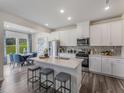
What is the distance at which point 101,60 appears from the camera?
3.87 metres

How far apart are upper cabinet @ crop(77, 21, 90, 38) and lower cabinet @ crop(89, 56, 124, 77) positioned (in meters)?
1.39

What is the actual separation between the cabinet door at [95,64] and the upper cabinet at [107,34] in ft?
2.76

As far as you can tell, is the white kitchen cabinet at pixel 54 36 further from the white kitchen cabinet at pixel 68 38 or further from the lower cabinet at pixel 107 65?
the lower cabinet at pixel 107 65

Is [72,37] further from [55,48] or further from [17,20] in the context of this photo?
[17,20]

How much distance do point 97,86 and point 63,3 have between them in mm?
3177

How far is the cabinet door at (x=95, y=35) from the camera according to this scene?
4.17 metres

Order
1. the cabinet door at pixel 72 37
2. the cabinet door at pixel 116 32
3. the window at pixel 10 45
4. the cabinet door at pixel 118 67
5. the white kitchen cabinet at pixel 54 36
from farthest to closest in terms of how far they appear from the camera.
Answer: the window at pixel 10 45 → the white kitchen cabinet at pixel 54 36 → the cabinet door at pixel 72 37 → the cabinet door at pixel 116 32 → the cabinet door at pixel 118 67

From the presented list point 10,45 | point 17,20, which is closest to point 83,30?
point 17,20

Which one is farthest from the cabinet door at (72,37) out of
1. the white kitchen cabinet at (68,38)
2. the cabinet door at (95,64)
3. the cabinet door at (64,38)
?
the cabinet door at (95,64)

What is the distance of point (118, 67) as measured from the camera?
136 inches

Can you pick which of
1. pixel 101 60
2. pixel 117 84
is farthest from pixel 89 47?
pixel 117 84

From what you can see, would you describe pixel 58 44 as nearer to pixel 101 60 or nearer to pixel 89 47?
pixel 89 47

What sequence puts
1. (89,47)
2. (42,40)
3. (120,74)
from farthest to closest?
(42,40) → (89,47) → (120,74)

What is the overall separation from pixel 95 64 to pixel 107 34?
1.62 m
